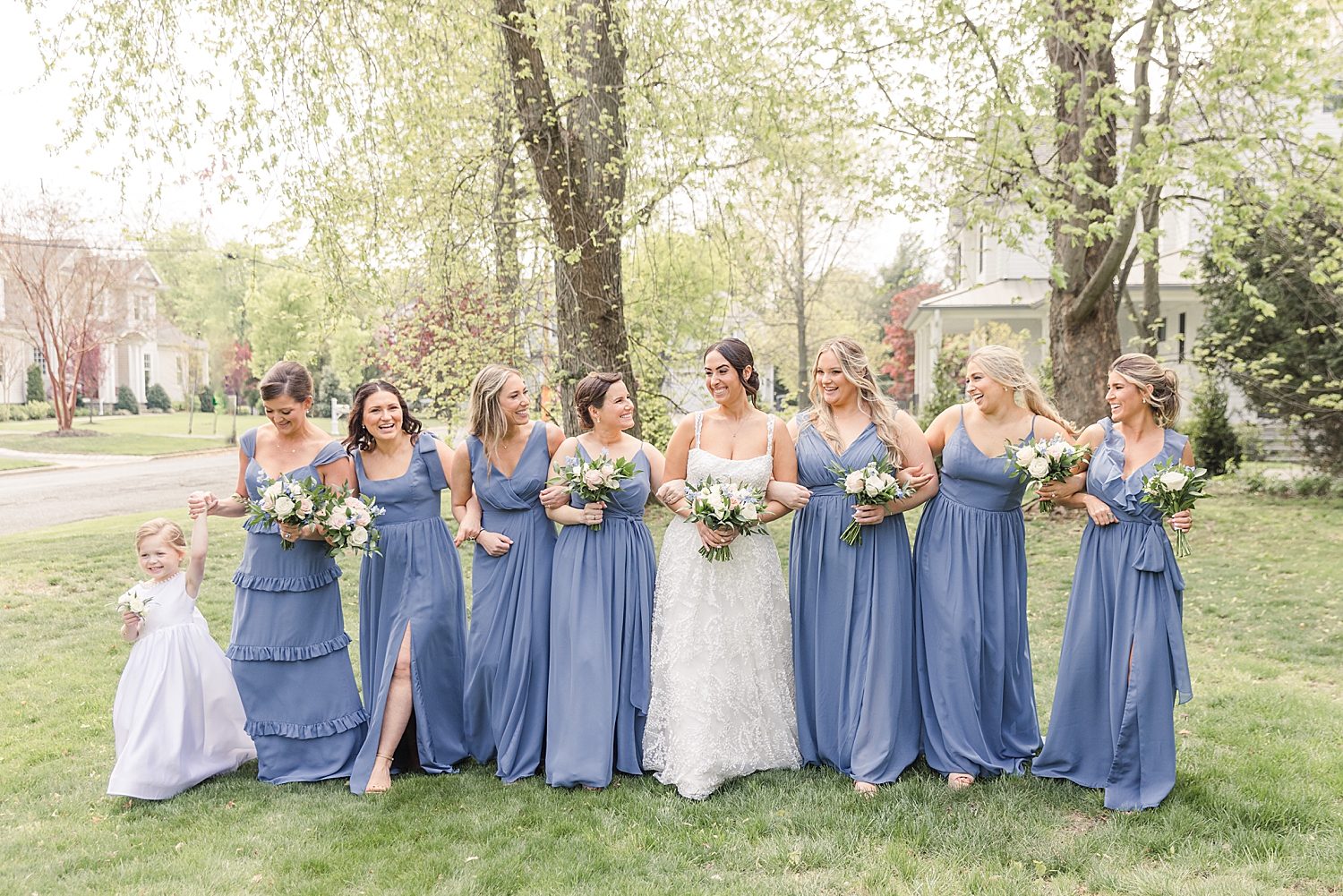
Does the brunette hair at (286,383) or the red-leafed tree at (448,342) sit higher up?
the red-leafed tree at (448,342)

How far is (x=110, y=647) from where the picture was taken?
8797 millimetres

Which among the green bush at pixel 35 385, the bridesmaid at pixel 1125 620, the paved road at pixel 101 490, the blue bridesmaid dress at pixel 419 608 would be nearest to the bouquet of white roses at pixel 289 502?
the blue bridesmaid dress at pixel 419 608

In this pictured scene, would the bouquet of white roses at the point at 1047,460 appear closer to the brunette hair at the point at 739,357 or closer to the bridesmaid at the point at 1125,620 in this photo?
the bridesmaid at the point at 1125,620

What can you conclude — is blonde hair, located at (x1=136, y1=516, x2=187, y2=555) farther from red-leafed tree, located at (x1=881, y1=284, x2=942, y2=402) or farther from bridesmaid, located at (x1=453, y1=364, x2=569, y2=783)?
red-leafed tree, located at (x1=881, y1=284, x2=942, y2=402)

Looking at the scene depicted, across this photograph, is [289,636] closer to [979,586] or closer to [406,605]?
[406,605]

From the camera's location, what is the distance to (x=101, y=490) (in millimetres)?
22797

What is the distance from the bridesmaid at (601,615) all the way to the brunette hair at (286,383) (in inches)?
57.1

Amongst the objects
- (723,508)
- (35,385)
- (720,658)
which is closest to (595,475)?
(723,508)

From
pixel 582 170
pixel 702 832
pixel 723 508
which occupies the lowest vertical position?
pixel 702 832

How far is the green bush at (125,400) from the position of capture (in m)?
47.9

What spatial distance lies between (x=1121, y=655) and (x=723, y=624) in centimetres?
199

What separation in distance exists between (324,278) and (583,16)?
4.11 meters

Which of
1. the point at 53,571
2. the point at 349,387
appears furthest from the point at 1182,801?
the point at 349,387

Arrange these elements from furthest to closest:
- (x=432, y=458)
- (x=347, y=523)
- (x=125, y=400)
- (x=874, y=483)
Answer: (x=125, y=400) < (x=432, y=458) < (x=347, y=523) < (x=874, y=483)
